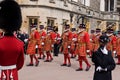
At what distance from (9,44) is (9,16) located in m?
0.46

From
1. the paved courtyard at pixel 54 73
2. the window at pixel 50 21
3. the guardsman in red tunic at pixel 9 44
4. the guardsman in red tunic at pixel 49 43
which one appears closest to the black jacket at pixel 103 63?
the guardsman in red tunic at pixel 9 44

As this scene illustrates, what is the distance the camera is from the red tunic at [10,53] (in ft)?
20.3

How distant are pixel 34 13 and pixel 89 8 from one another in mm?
12459

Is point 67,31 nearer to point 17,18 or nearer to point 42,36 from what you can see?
point 42,36

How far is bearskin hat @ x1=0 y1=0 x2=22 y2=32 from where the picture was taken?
6.28m

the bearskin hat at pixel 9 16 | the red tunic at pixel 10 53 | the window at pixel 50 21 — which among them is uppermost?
the bearskin hat at pixel 9 16

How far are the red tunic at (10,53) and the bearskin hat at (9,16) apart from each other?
178 mm

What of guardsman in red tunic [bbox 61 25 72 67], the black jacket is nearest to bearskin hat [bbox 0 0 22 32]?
the black jacket

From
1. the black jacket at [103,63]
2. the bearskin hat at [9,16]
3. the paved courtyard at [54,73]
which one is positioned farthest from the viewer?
the paved courtyard at [54,73]

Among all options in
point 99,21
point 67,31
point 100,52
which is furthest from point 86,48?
point 99,21

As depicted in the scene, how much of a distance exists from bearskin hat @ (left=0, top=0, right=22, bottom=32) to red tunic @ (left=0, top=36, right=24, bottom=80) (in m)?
0.18

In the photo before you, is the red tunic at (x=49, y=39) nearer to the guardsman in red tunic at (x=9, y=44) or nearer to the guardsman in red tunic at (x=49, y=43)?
the guardsman in red tunic at (x=49, y=43)

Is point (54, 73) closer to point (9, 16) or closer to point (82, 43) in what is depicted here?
point (82, 43)

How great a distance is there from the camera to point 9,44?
6.23m
